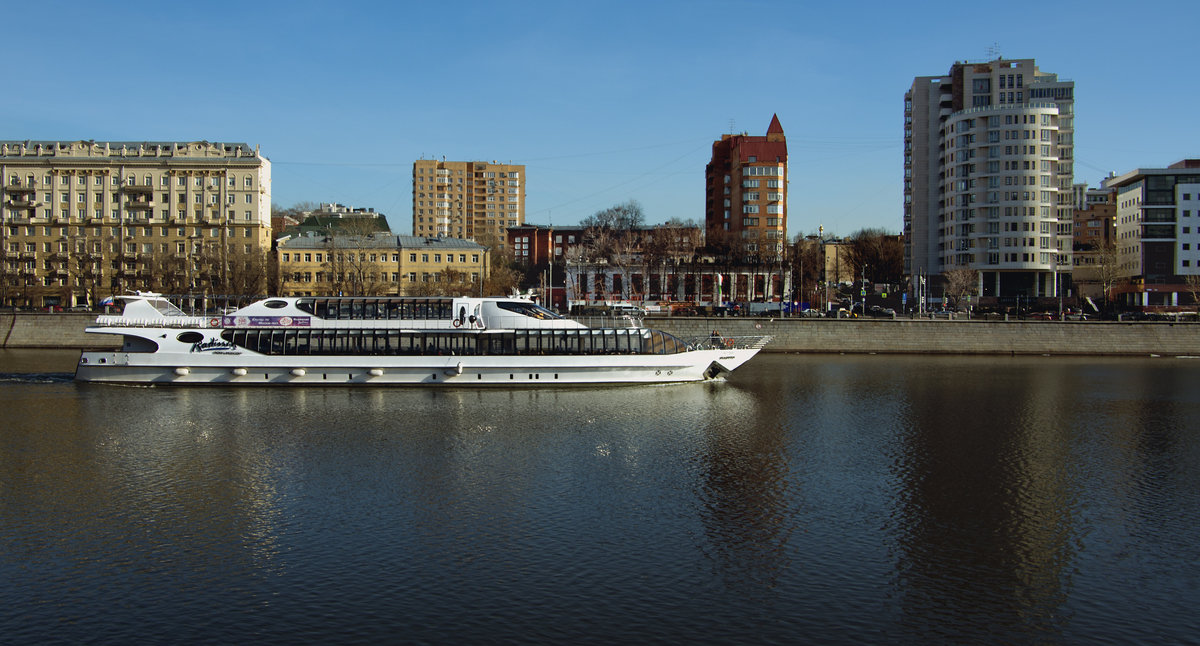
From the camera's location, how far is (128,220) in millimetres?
100062

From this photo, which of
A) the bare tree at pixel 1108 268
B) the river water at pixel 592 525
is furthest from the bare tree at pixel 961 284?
the river water at pixel 592 525

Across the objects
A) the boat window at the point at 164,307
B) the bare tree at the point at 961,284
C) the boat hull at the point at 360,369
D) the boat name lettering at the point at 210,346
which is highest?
the bare tree at the point at 961,284

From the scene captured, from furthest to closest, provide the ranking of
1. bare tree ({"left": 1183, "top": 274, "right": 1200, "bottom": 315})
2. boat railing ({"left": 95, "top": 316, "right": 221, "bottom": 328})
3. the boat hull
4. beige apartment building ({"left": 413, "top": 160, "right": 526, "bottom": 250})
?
1. beige apartment building ({"left": 413, "top": 160, "right": 526, "bottom": 250})
2. bare tree ({"left": 1183, "top": 274, "right": 1200, "bottom": 315})
3. boat railing ({"left": 95, "top": 316, "right": 221, "bottom": 328})
4. the boat hull

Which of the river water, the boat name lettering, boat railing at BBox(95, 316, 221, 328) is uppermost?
boat railing at BBox(95, 316, 221, 328)

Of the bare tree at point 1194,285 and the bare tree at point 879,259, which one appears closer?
the bare tree at point 1194,285

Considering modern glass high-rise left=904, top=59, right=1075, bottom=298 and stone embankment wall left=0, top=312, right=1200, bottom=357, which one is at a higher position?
modern glass high-rise left=904, top=59, right=1075, bottom=298

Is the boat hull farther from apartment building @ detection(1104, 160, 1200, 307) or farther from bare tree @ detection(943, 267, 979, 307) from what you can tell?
apartment building @ detection(1104, 160, 1200, 307)

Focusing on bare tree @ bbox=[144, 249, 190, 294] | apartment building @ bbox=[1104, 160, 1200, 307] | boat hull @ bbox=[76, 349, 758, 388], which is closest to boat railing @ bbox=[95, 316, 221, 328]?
boat hull @ bbox=[76, 349, 758, 388]

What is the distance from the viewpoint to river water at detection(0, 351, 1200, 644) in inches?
626

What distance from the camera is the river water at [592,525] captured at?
1589 cm

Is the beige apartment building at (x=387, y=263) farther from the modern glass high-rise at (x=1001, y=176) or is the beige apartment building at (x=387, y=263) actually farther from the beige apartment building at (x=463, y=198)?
the beige apartment building at (x=463, y=198)

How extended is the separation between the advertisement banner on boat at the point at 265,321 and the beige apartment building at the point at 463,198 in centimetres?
14292

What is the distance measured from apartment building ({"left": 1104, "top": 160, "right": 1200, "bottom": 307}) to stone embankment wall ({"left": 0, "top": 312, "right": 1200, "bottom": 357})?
3686cm

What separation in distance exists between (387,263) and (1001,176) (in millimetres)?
67724
